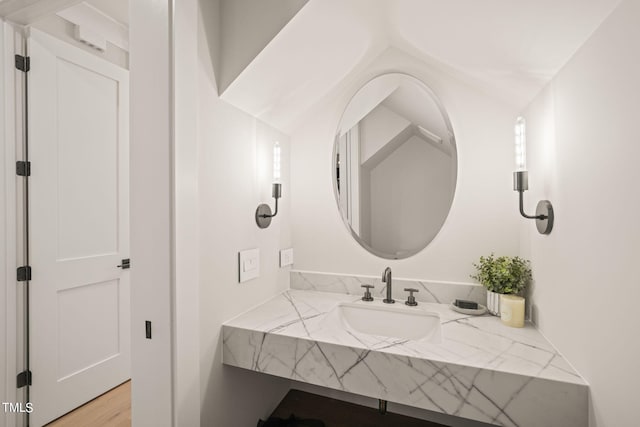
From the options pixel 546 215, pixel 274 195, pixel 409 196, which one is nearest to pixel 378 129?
pixel 409 196

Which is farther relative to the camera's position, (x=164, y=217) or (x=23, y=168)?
(x=23, y=168)

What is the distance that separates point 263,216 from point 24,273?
1392 mm

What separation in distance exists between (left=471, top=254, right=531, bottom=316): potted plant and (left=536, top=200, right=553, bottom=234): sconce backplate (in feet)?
0.71

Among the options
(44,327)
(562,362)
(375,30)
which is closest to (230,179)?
(375,30)

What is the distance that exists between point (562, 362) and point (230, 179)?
137cm

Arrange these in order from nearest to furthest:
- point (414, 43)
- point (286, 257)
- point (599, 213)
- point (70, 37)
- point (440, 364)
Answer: point (599, 213) < point (440, 364) < point (414, 43) < point (286, 257) < point (70, 37)

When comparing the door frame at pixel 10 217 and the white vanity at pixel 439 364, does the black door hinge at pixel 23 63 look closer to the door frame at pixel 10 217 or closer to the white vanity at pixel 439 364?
the door frame at pixel 10 217

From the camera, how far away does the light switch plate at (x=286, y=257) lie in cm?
176

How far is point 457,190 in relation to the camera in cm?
156

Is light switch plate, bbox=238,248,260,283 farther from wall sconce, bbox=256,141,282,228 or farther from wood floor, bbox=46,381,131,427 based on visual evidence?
wood floor, bbox=46,381,131,427

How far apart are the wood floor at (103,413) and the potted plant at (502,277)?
2.06 metres

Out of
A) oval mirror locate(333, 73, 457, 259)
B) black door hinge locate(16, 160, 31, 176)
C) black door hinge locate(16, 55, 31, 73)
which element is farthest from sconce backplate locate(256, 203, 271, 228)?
black door hinge locate(16, 55, 31, 73)

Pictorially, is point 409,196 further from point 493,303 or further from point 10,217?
point 10,217

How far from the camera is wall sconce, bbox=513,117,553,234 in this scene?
111 centimetres
